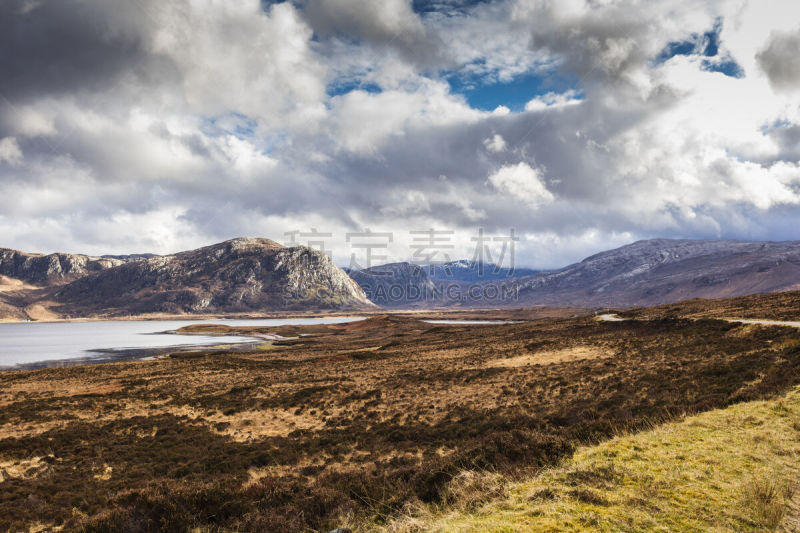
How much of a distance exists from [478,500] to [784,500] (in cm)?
575

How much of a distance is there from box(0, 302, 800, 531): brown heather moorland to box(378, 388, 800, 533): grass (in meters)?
1.42

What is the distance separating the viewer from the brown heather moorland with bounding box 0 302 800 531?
11195 mm

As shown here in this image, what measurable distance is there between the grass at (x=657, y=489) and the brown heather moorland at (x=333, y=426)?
1425mm

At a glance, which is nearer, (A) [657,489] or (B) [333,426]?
(A) [657,489]

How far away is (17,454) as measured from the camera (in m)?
19.2

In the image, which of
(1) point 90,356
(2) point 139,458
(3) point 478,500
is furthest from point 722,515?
(1) point 90,356

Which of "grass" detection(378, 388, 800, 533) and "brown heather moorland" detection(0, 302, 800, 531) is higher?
"grass" detection(378, 388, 800, 533)

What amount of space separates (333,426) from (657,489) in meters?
18.3

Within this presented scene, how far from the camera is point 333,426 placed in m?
23.0

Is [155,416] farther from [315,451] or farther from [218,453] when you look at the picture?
[315,451]

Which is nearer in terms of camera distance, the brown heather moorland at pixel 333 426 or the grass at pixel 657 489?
the grass at pixel 657 489

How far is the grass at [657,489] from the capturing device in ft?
22.6

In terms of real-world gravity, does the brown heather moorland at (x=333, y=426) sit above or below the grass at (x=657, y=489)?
below

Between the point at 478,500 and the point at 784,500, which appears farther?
the point at 478,500
